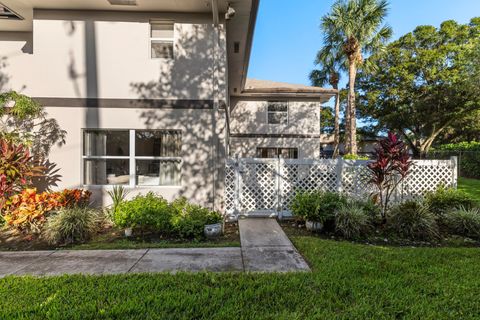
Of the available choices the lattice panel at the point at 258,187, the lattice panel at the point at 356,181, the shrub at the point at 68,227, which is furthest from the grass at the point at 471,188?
the shrub at the point at 68,227

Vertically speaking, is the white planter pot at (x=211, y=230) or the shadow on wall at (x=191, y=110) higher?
the shadow on wall at (x=191, y=110)

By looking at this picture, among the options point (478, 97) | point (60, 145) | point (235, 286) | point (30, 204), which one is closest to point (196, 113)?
point (60, 145)

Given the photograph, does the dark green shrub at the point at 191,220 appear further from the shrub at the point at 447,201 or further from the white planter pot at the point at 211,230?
the shrub at the point at 447,201

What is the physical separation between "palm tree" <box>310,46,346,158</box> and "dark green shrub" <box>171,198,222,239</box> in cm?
1477

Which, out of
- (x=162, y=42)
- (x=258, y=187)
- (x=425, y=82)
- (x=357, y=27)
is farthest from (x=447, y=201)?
(x=425, y=82)

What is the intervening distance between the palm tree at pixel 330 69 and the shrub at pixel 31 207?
16552 mm

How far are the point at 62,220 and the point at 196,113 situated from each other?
410cm

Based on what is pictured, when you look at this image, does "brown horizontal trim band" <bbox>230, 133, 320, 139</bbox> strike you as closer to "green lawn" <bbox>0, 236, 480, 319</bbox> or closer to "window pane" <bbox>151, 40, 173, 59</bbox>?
"window pane" <bbox>151, 40, 173, 59</bbox>

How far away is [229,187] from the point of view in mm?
7574

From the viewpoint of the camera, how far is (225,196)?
7.54m

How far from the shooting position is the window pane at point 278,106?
1661cm

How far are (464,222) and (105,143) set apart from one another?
9272 mm

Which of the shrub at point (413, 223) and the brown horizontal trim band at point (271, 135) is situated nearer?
the shrub at point (413, 223)

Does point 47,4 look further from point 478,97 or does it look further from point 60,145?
point 478,97
